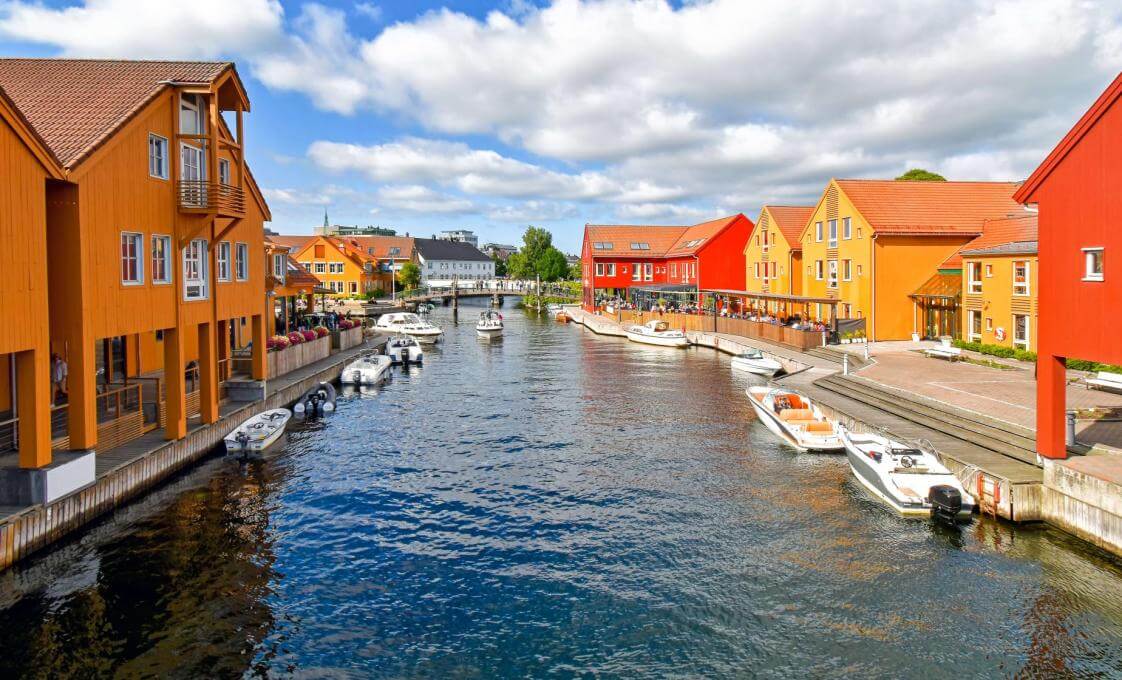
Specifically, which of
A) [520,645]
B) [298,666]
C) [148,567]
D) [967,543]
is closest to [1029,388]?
[967,543]

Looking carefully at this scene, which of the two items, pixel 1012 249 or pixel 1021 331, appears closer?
pixel 1012 249

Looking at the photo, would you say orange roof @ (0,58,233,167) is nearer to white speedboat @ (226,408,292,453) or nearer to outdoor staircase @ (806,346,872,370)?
white speedboat @ (226,408,292,453)

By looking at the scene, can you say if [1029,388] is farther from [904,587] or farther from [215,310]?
[215,310]

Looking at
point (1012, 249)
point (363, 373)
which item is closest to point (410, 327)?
point (363, 373)

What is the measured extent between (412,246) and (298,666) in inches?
5456

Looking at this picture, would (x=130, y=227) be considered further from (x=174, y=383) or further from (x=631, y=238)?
(x=631, y=238)

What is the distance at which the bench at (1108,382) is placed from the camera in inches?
966

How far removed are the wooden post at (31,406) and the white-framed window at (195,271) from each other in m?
7.45

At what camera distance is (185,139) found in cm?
2280

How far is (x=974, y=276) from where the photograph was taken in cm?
3850

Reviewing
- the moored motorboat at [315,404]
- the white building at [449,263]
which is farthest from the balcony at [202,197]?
the white building at [449,263]

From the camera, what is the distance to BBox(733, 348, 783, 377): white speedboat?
4078 centimetres

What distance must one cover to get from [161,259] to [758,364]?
30179mm

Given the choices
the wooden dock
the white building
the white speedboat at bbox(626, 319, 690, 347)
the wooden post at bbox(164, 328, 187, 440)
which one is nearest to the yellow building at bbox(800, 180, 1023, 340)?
the white speedboat at bbox(626, 319, 690, 347)
